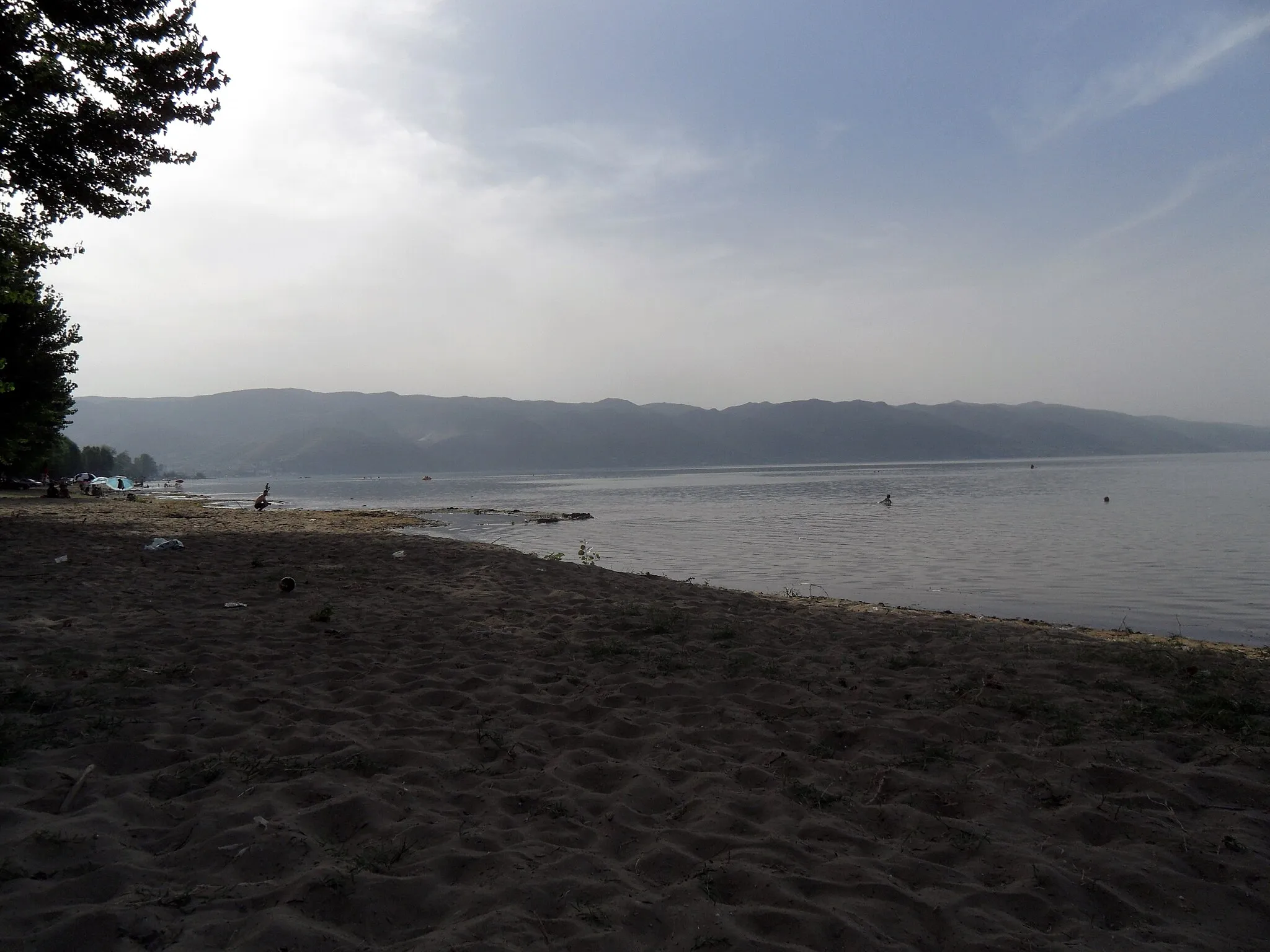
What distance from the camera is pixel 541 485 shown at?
100m

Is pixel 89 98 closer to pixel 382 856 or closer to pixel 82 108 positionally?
pixel 82 108

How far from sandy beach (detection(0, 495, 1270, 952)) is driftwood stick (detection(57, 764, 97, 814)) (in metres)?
0.02

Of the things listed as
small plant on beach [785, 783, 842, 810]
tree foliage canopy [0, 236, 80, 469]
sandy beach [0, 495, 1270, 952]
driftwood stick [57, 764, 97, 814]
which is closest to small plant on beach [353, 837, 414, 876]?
sandy beach [0, 495, 1270, 952]

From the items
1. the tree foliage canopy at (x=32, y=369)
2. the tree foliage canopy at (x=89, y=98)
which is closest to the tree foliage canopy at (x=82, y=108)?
the tree foliage canopy at (x=89, y=98)

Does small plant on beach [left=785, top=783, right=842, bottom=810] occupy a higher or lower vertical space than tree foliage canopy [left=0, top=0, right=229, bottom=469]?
lower

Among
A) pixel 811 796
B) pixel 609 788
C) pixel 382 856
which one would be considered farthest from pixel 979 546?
pixel 382 856

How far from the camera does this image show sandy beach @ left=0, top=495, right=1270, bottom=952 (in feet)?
10.5

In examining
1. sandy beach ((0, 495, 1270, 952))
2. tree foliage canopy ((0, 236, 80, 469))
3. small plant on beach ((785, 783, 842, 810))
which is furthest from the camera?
tree foliage canopy ((0, 236, 80, 469))

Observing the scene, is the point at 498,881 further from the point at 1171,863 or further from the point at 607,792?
the point at 1171,863

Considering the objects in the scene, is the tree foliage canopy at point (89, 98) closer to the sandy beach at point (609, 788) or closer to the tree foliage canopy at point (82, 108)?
the tree foliage canopy at point (82, 108)

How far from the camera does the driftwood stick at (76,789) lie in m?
3.81

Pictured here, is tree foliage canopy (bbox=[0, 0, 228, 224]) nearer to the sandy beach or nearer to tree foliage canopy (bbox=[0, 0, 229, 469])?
tree foliage canopy (bbox=[0, 0, 229, 469])

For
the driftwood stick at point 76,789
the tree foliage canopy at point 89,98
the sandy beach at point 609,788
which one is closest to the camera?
the sandy beach at point 609,788

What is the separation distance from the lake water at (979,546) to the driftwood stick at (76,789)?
13471mm
